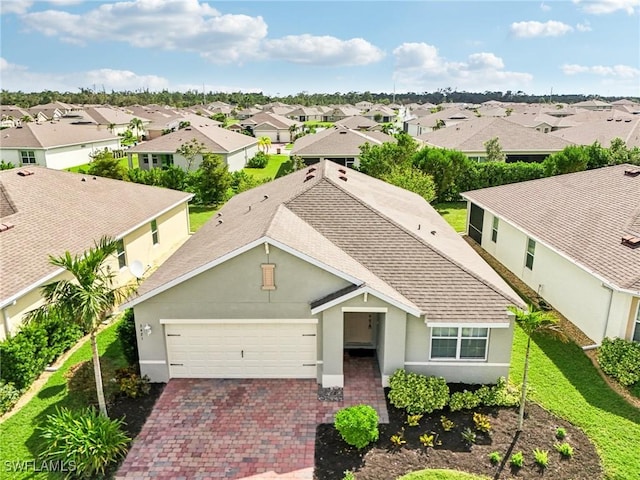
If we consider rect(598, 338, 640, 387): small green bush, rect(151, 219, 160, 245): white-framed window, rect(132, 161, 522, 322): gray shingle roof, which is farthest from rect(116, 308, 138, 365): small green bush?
rect(598, 338, 640, 387): small green bush

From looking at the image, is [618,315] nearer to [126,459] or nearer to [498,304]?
[498,304]

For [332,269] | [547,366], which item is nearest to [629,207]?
[547,366]

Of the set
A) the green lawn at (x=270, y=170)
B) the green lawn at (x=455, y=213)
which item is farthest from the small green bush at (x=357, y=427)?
the green lawn at (x=270, y=170)

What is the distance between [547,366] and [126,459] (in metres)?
12.4

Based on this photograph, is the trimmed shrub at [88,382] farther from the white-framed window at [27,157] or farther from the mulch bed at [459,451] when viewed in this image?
the white-framed window at [27,157]

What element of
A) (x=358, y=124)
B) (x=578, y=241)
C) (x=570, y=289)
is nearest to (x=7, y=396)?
(x=570, y=289)

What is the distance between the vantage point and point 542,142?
149 feet

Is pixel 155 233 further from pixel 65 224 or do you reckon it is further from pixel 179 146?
pixel 179 146

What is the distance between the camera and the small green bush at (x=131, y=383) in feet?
44.5

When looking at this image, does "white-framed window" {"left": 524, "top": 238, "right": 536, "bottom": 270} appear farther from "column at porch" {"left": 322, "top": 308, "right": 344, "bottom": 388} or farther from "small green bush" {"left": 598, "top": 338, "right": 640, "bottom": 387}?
"column at porch" {"left": 322, "top": 308, "right": 344, "bottom": 388}

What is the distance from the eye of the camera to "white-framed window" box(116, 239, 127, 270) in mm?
20969

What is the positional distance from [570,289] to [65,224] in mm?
19819

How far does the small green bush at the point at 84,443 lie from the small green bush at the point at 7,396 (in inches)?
86.9

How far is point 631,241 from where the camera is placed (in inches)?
643
